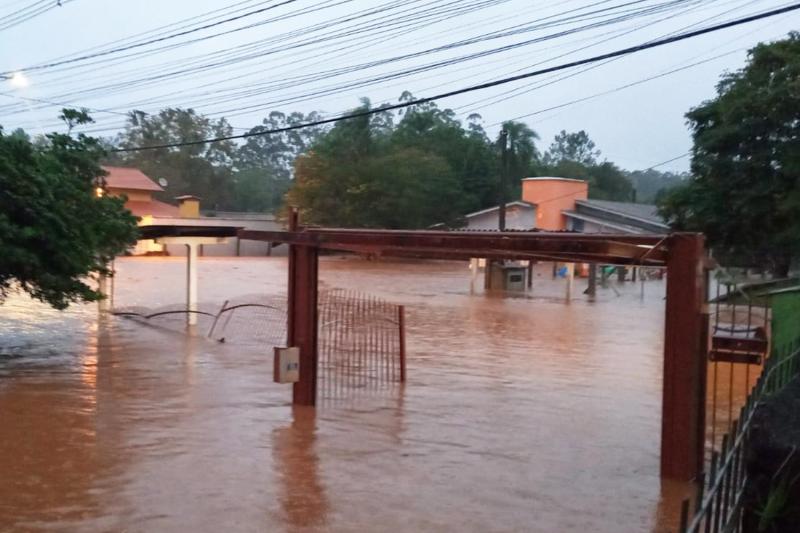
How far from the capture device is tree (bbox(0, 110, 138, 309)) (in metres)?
13.1

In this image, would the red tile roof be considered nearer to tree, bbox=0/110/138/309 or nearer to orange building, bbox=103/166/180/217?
orange building, bbox=103/166/180/217

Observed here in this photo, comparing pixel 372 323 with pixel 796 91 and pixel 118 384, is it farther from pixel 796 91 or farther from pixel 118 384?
pixel 796 91

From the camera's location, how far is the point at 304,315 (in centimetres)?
1143

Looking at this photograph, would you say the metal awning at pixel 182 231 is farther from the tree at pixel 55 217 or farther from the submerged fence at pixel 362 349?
the submerged fence at pixel 362 349

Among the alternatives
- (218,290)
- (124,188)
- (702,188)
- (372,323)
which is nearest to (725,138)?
(702,188)

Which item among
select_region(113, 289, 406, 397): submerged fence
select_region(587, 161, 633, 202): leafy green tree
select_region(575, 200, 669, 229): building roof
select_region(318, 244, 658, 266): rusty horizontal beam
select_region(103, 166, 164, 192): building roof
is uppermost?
select_region(587, 161, 633, 202): leafy green tree

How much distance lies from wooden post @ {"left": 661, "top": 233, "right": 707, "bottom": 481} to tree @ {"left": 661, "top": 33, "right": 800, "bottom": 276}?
1614 centimetres

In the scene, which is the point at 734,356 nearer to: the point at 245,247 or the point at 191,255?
the point at 191,255

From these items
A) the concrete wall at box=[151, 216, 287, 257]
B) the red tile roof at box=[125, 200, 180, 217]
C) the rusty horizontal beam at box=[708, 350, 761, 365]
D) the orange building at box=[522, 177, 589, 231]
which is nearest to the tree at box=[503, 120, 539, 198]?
the orange building at box=[522, 177, 589, 231]

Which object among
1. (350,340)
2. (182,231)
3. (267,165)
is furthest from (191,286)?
(267,165)

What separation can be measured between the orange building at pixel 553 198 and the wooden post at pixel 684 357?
36053 mm

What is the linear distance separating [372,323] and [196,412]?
480cm

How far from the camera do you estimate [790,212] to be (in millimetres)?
22906

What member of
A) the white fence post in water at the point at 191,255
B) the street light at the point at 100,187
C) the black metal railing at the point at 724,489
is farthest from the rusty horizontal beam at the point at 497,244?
the white fence post in water at the point at 191,255
